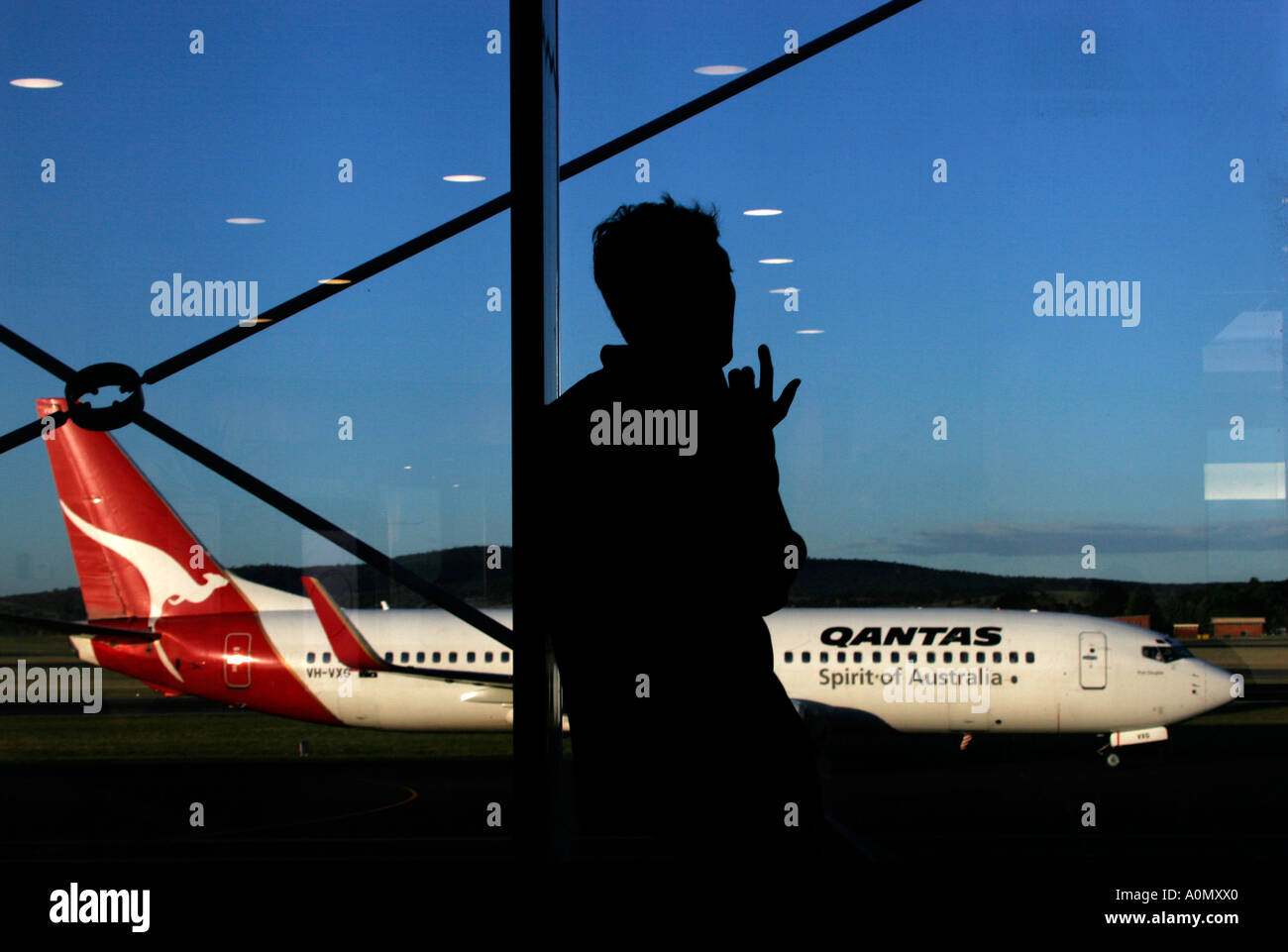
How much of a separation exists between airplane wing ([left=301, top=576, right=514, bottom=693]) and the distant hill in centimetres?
5

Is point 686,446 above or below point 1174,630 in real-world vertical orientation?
above

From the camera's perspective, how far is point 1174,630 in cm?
283

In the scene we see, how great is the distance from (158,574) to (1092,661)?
20.5ft

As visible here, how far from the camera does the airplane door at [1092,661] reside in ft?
23.5

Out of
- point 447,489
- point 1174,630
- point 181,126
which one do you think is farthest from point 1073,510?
point 181,126

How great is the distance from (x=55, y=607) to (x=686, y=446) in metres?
2.24

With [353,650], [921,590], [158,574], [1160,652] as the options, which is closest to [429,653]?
[353,650]

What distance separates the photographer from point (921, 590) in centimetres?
278

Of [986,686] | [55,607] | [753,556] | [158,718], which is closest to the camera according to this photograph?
A: [753,556]

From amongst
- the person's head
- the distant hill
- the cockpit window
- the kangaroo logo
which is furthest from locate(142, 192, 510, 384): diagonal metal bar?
the cockpit window

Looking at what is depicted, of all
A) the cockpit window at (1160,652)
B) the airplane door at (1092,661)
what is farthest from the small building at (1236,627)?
the airplane door at (1092,661)

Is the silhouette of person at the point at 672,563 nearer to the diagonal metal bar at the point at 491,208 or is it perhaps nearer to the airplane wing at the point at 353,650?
the airplane wing at the point at 353,650
